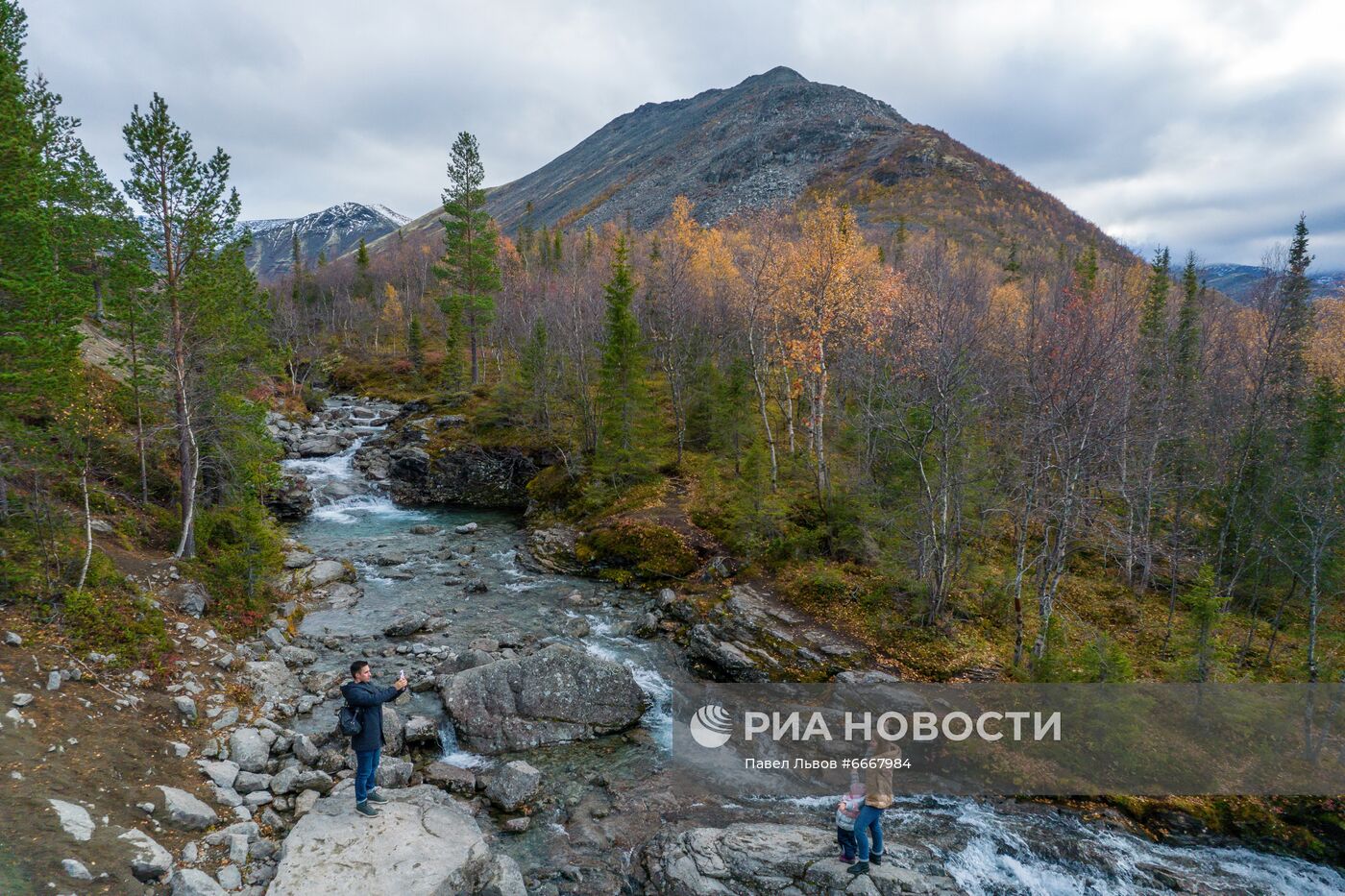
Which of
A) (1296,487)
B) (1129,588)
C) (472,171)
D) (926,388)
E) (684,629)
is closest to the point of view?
(1296,487)

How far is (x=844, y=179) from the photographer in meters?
122

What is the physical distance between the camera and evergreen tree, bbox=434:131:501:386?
1844 inches

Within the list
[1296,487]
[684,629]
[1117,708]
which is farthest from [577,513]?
[1296,487]

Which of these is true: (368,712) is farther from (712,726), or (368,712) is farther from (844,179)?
(844,179)

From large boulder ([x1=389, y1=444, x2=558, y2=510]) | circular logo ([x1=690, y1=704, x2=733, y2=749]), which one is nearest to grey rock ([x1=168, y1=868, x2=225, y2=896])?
circular logo ([x1=690, y1=704, x2=733, y2=749])

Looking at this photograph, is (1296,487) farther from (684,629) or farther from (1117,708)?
(684,629)

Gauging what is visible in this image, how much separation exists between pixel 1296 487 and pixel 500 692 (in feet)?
74.9

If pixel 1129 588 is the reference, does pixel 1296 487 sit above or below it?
above

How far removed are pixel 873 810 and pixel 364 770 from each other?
340 inches

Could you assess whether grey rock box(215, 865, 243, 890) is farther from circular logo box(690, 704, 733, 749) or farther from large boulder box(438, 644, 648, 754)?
circular logo box(690, 704, 733, 749)

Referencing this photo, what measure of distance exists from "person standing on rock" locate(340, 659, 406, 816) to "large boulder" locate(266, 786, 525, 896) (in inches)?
16.8

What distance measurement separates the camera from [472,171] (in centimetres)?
4759

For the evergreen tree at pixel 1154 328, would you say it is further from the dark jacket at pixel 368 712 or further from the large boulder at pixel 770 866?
the dark jacket at pixel 368 712

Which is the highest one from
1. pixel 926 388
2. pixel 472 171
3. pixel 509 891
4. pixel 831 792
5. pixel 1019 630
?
pixel 472 171
